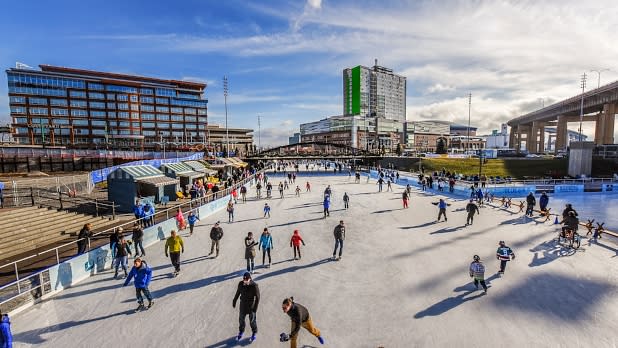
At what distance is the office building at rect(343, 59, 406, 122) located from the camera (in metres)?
158

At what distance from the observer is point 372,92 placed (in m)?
162

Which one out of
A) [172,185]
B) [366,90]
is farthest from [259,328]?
[366,90]

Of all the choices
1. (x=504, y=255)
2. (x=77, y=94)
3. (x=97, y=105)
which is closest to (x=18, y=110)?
(x=77, y=94)

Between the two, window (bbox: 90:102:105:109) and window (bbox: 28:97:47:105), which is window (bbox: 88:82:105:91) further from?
window (bbox: 28:97:47:105)

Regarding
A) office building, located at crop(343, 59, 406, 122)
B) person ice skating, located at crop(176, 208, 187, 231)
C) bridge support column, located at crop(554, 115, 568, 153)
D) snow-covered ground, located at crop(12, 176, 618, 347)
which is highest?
office building, located at crop(343, 59, 406, 122)

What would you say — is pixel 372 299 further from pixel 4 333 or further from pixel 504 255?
pixel 4 333

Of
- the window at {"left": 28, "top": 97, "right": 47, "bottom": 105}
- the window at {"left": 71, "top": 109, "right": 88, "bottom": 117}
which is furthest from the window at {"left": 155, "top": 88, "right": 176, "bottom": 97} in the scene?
the window at {"left": 28, "top": 97, "right": 47, "bottom": 105}

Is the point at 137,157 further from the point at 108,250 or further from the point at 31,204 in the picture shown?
the point at 108,250

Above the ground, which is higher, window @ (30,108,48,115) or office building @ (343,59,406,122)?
office building @ (343,59,406,122)

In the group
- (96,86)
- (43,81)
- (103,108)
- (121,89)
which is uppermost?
(96,86)

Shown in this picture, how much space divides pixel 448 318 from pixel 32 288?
1067 cm

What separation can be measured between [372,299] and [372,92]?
165 metres

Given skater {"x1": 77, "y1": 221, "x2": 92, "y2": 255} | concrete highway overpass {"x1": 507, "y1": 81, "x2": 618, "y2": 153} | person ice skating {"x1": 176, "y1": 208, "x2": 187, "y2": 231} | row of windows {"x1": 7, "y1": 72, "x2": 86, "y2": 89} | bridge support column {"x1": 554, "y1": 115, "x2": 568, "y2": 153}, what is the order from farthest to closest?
bridge support column {"x1": 554, "y1": 115, "x2": 568, "y2": 153} < row of windows {"x1": 7, "y1": 72, "x2": 86, "y2": 89} < concrete highway overpass {"x1": 507, "y1": 81, "x2": 618, "y2": 153} < person ice skating {"x1": 176, "y1": 208, "x2": 187, "y2": 231} < skater {"x1": 77, "y1": 221, "x2": 92, "y2": 255}

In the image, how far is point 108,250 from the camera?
394 inches
